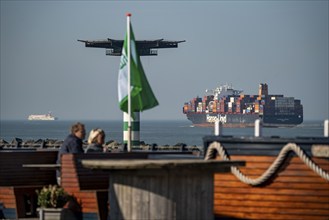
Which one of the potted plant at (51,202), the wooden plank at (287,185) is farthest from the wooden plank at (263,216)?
the potted plant at (51,202)

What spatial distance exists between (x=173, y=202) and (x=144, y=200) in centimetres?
39

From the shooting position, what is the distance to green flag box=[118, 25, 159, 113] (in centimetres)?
1797

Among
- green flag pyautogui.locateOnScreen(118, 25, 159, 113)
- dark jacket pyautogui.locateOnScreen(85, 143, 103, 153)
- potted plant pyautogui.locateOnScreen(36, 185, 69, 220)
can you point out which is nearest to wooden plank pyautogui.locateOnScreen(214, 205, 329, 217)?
potted plant pyautogui.locateOnScreen(36, 185, 69, 220)

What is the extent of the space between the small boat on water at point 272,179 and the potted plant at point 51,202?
2.45 meters

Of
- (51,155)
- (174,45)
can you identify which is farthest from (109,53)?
(51,155)

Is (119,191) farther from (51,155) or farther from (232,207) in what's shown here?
(51,155)

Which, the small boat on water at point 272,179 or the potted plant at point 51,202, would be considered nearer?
the small boat on water at point 272,179

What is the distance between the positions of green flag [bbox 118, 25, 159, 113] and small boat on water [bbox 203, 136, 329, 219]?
2.09 m

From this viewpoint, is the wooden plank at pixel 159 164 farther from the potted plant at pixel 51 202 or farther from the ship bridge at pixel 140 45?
the ship bridge at pixel 140 45

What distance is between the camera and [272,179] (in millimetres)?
15859

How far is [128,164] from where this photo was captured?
552 inches

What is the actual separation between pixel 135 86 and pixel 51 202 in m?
2.63

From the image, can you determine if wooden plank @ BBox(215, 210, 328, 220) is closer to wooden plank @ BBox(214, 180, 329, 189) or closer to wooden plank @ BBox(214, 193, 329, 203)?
wooden plank @ BBox(214, 193, 329, 203)

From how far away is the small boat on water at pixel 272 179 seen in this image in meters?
15.7
